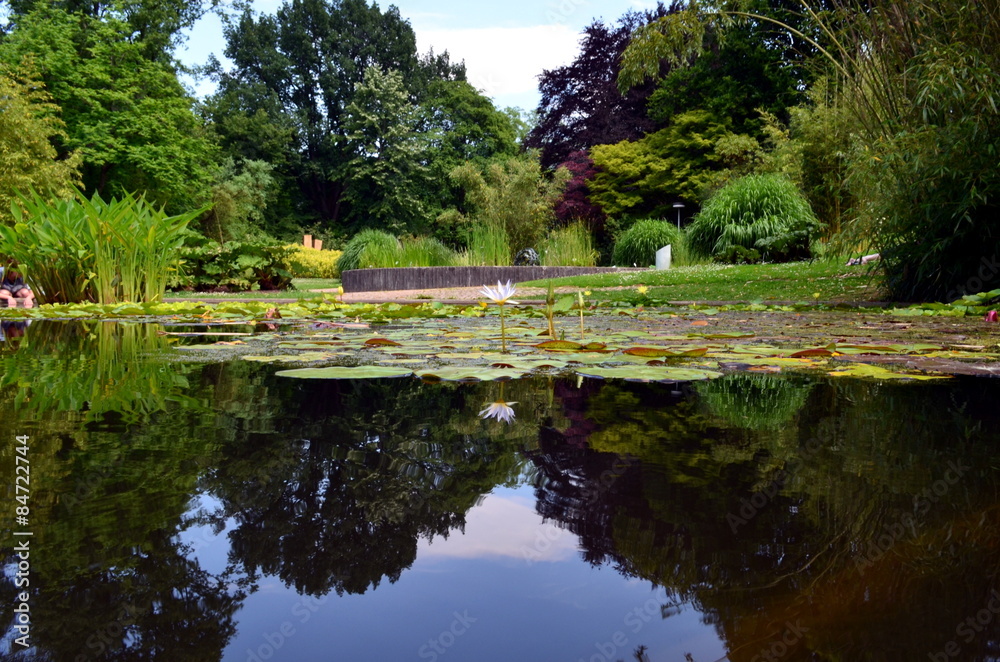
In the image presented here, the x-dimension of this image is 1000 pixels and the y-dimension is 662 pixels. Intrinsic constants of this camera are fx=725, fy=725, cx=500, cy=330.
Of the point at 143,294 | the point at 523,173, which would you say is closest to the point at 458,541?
the point at 143,294

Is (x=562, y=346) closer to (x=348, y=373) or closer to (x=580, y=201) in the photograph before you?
(x=348, y=373)

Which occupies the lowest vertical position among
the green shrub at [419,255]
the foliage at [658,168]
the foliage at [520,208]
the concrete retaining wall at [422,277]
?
the concrete retaining wall at [422,277]

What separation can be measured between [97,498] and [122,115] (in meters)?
22.6

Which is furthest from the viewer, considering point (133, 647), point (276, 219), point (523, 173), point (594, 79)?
point (276, 219)

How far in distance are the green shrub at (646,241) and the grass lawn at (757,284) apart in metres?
4.40

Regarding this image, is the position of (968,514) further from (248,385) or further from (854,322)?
(854,322)

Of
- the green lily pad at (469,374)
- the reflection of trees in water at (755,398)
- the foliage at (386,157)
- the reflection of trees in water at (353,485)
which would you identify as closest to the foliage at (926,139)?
the reflection of trees in water at (755,398)

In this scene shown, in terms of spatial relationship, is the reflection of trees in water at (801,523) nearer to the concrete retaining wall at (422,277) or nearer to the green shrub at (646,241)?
the concrete retaining wall at (422,277)

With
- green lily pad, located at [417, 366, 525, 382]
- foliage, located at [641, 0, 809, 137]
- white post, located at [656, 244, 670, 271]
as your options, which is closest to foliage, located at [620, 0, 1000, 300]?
green lily pad, located at [417, 366, 525, 382]

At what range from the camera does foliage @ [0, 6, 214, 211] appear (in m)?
19.1

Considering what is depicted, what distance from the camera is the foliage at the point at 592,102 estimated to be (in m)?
22.1

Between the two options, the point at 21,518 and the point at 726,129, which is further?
the point at 726,129

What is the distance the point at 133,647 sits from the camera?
39 cm

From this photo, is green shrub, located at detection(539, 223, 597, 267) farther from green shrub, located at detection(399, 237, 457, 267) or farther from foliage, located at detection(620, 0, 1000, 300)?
foliage, located at detection(620, 0, 1000, 300)
